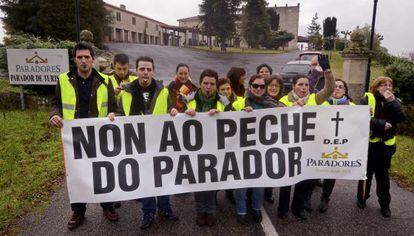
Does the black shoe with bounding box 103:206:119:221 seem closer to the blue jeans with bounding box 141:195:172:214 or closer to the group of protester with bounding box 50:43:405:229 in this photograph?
the group of protester with bounding box 50:43:405:229

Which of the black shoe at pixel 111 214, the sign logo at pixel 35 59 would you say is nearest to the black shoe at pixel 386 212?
the black shoe at pixel 111 214

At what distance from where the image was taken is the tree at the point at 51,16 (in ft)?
70.3

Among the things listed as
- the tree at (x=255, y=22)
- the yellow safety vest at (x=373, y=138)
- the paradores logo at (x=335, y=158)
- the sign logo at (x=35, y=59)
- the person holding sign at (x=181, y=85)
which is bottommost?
the paradores logo at (x=335, y=158)

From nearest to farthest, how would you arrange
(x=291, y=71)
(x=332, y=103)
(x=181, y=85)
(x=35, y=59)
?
(x=332, y=103)
(x=181, y=85)
(x=35, y=59)
(x=291, y=71)

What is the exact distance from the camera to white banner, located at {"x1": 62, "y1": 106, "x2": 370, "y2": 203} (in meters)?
3.64

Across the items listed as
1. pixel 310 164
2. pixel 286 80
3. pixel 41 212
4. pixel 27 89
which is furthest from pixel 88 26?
pixel 310 164

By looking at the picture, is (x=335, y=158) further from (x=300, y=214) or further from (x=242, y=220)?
(x=242, y=220)

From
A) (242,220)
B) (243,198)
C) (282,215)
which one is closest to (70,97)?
(243,198)

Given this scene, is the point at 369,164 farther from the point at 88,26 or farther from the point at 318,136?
the point at 88,26

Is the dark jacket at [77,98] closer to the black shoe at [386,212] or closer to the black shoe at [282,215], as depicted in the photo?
the black shoe at [282,215]

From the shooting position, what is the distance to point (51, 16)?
70.4 feet

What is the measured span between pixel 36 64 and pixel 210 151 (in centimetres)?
846

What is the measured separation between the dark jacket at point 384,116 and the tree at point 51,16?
21.3 m

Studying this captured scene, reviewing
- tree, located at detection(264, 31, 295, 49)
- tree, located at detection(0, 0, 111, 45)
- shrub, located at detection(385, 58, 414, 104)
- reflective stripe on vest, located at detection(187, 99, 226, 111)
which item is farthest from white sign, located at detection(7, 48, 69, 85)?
tree, located at detection(264, 31, 295, 49)
